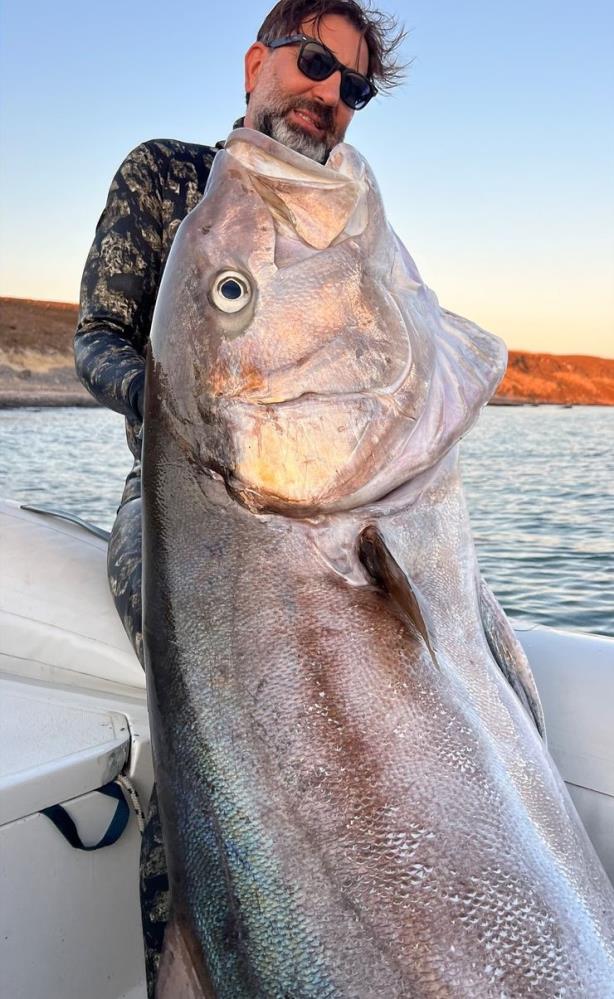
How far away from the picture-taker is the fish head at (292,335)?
5.00 ft

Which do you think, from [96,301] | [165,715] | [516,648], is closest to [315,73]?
[96,301]

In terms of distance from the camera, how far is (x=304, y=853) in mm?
1331

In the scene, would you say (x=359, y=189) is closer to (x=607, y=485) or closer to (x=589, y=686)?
(x=589, y=686)

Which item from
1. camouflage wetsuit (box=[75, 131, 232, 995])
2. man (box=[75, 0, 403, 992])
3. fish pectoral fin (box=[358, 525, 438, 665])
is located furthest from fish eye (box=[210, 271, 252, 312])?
man (box=[75, 0, 403, 992])

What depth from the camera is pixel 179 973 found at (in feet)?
4.64

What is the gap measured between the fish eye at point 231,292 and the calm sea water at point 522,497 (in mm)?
6437

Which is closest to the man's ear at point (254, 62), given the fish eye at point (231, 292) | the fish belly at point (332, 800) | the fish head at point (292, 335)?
the fish head at point (292, 335)

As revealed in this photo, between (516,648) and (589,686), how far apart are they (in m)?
0.77

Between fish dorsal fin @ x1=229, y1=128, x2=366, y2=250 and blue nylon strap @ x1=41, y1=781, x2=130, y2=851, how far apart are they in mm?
1474

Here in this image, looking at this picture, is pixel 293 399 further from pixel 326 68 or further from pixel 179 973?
pixel 326 68

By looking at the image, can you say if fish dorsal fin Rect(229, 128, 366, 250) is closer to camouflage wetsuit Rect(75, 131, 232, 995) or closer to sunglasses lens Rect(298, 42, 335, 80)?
camouflage wetsuit Rect(75, 131, 232, 995)

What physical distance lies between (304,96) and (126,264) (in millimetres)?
912

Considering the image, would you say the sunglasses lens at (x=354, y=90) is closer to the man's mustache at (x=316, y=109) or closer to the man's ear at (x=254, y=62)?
the man's mustache at (x=316, y=109)

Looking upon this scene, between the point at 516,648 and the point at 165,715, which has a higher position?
the point at 516,648
